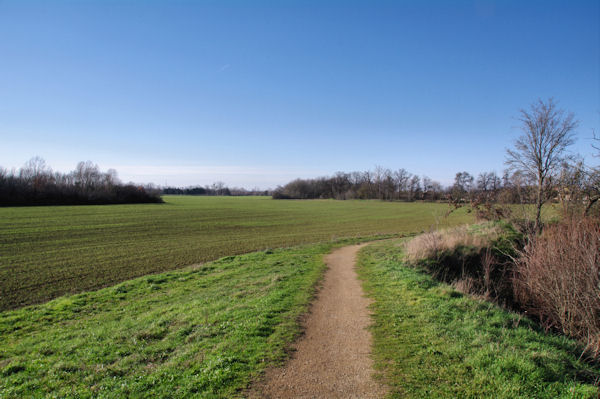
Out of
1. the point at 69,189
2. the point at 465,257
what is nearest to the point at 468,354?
the point at 465,257

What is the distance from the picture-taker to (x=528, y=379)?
536 cm

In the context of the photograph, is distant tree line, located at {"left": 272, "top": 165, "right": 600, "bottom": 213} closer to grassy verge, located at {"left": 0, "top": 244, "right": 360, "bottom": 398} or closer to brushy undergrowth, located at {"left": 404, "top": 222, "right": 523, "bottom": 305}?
brushy undergrowth, located at {"left": 404, "top": 222, "right": 523, "bottom": 305}

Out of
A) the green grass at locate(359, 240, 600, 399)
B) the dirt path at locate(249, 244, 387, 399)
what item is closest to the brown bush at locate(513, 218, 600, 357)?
the green grass at locate(359, 240, 600, 399)

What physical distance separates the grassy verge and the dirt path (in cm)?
43

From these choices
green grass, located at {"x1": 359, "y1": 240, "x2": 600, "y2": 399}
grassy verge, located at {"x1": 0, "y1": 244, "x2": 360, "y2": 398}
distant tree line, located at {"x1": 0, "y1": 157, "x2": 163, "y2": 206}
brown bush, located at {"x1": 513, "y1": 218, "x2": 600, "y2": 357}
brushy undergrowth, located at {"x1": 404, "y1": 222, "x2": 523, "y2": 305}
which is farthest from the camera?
distant tree line, located at {"x1": 0, "y1": 157, "x2": 163, "y2": 206}

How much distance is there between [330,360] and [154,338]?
14.8 feet

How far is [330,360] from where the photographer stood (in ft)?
20.4

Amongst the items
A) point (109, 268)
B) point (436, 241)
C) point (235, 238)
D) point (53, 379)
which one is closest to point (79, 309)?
point (53, 379)

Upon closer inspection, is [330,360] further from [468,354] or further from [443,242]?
[443,242]

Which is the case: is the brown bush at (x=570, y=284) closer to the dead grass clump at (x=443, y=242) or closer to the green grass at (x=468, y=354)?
the green grass at (x=468, y=354)

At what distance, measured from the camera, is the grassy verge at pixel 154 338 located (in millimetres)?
5527

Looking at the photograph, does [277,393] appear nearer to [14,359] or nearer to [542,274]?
[14,359]

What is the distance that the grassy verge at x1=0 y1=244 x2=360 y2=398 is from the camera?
5.53 m

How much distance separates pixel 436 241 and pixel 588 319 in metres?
9.41
